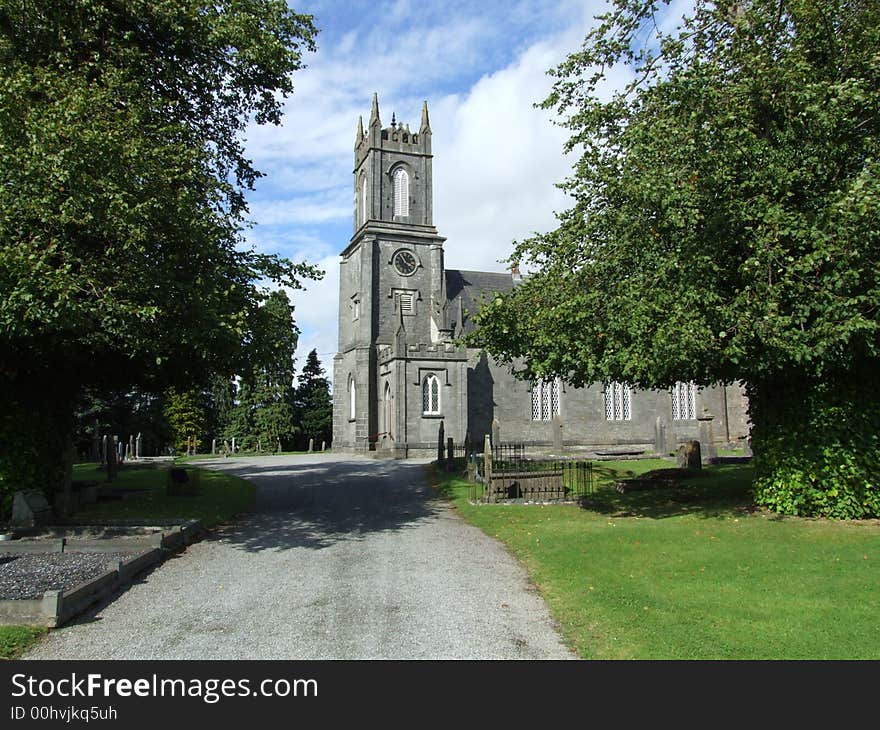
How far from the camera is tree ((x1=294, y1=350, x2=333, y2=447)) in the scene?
192 ft

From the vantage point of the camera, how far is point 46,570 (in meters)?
9.67

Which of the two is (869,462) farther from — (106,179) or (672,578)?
(106,179)

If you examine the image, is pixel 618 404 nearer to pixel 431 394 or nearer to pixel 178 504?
pixel 431 394

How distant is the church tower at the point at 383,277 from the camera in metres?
43.6

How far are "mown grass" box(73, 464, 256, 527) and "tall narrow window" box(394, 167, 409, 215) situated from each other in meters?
27.0

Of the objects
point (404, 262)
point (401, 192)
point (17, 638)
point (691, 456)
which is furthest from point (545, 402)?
point (17, 638)

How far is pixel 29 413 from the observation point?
14.4 meters

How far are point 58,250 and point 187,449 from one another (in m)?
47.5

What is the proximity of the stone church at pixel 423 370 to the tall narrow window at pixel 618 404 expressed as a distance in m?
0.07

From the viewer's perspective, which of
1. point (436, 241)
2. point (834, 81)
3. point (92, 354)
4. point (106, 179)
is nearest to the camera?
point (106, 179)

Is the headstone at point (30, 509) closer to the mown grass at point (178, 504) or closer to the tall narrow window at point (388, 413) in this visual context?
the mown grass at point (178, 504)

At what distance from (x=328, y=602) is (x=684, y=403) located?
145ft

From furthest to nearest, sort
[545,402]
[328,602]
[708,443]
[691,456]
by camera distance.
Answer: [545,402] → [708,443] → [691,456] → [328,602]
